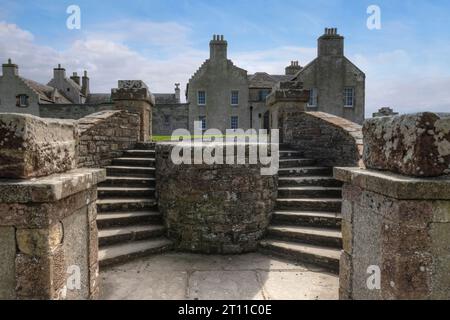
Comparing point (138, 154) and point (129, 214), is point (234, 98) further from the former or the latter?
point (129, 214)

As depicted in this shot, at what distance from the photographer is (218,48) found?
98.9 ft

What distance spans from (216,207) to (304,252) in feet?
5.93

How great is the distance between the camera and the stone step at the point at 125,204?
6352 millimetres

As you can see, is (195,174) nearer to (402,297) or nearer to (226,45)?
(402,297)

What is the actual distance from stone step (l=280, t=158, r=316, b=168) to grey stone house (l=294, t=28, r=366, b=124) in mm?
22206

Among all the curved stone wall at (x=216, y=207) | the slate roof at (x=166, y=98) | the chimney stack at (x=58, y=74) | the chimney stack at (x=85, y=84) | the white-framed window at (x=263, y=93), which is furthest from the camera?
the chimney stack at (x=85, y=84)

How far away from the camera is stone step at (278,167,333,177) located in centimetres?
757

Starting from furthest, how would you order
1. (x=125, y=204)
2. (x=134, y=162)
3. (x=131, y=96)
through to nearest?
(x=131, y=96) < (x=134, y=162) < (x=125, y=204)

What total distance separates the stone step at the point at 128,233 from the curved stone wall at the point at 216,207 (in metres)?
0.30

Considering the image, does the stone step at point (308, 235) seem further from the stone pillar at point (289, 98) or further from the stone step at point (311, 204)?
the stone pillar at point (289, 98)

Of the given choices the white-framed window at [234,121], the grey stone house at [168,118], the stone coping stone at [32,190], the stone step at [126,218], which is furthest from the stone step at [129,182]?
the white-framed window at [234,121]

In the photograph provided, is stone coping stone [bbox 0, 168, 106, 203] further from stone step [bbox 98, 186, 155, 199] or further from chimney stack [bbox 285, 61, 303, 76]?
chimney stack [bbox 285, 61, 303, 76]

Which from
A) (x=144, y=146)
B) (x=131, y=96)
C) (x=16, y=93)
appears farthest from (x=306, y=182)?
(x=16, y=93)

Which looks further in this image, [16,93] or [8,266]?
[16,93]
